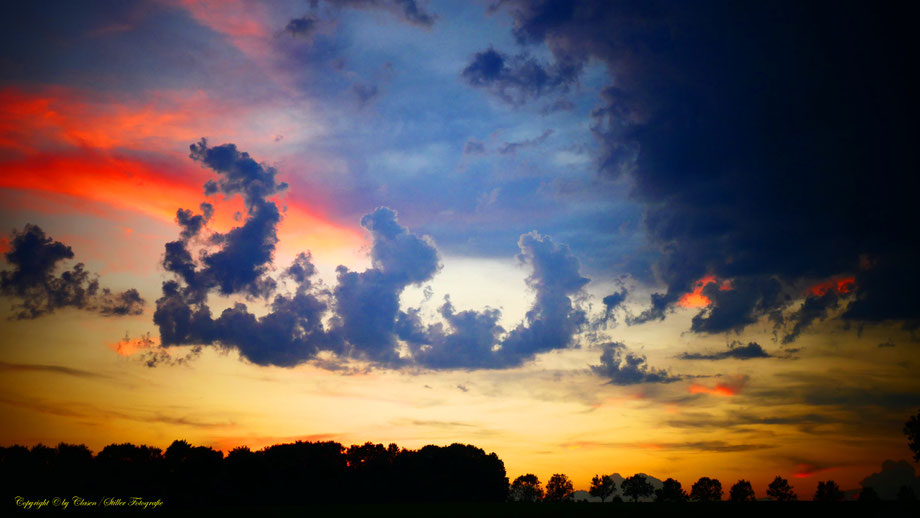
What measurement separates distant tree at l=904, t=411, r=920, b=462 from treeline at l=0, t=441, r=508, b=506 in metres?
118

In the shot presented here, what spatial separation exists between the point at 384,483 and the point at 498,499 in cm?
4196

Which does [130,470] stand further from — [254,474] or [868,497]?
[868,497]

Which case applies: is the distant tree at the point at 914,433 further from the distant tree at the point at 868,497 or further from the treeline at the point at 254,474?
the treeline at the point at 254,474

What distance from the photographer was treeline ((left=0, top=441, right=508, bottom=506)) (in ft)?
488

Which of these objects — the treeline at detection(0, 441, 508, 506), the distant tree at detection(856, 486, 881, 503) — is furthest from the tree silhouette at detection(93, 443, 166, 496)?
the distant tree at detection(856, 486, 881, 503)

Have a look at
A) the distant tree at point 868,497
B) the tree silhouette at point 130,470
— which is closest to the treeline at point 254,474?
the tree silhouette at point 130,470

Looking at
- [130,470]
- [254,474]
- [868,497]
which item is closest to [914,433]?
[868,497]

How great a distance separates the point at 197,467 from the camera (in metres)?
163

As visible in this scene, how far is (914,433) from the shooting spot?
128 meters

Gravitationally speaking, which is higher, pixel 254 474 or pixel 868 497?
pixel 868 497

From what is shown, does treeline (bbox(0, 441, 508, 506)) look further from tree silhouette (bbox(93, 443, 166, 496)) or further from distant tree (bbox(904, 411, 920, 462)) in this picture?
distant tree (bbox(904, 411, 920, 462))

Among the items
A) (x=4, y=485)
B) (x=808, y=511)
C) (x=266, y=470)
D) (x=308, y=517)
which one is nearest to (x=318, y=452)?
(x=266, y=470)

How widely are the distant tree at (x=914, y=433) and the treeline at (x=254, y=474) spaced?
388ft

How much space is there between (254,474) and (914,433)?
179185 millimetres
